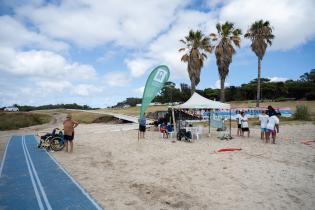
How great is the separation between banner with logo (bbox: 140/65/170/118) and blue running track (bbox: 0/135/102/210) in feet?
21.3

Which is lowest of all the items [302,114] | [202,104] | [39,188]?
[39,188]

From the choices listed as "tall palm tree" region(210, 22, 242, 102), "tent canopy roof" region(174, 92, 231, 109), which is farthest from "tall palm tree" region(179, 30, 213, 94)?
"tent canopy roof" region(174, 92, 231, 109)

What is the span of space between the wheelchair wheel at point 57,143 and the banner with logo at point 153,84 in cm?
463

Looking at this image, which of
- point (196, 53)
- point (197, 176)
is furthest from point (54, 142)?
point (196, 53)

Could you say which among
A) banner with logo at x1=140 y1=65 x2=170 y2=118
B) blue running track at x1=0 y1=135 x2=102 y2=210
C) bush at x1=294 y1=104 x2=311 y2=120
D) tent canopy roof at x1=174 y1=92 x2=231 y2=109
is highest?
banner with logo at x1=140 y1=65 x2=170 y2=118

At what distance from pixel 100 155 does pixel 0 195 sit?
17.6ft

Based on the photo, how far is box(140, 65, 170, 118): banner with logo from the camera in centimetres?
1616

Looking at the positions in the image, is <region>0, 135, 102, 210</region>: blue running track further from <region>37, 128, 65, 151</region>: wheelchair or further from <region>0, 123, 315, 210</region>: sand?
<region>37, 128, 65, 151</region>: wheelchair

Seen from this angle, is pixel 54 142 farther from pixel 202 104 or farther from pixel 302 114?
pixel 302 114

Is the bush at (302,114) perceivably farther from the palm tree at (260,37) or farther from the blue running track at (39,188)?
the blue running track at (39,188)

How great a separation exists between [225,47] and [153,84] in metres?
16.8

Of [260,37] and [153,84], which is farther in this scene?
[260,37]

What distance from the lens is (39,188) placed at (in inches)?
285

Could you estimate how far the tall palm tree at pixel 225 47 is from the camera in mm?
30470
